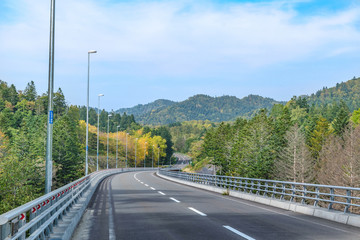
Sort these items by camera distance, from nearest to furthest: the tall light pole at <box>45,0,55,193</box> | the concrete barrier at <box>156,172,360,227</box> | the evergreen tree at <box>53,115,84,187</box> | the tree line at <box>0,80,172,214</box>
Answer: the tall light pole at <box>45,0,55,193</box> → the concrete barrier at <box>156,172,360,227</box> → the tree line at <box>0,80,172,214</box> → the evergreen tree at <box>53,115,84,187</box>

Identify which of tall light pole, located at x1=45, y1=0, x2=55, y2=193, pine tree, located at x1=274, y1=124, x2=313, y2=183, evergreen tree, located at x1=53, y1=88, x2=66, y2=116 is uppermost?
evergreen tree, located at x1=53, y1=88, x2=66, y2=116

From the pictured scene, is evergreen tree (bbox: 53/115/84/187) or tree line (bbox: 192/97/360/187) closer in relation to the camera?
tree line (bbox: 192/97/360/187)

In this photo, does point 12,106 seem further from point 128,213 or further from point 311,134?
point 128,213

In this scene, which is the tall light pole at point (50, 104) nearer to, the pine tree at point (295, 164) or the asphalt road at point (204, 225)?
the asphalt road at point (204, 225)

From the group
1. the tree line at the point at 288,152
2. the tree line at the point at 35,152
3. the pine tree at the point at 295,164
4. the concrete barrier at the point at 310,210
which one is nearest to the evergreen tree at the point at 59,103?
the tree line at the point at 35,152

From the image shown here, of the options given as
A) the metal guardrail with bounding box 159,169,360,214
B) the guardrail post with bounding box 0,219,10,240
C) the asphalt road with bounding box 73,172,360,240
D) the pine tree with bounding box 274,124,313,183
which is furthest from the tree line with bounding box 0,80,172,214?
the guardrail post with bounding box 0,219,10,240

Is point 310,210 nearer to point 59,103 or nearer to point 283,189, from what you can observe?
point 283,189

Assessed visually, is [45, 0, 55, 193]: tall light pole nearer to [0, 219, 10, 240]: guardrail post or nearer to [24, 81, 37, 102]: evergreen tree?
[0, 219, 10, 240]: guardrail post

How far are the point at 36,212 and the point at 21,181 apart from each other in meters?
61.4

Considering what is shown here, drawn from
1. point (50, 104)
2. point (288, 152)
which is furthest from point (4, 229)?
point (288, 152)

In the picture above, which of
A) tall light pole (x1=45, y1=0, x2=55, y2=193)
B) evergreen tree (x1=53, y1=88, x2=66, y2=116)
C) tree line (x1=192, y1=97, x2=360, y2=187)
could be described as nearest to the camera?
tall light pole (x1=45, y1=0, x2=55, y2=193)

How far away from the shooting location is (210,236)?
9.59 metres

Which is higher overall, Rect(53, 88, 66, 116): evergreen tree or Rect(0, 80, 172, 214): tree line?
Rect(53, 88, 66, 116): evergreen tree

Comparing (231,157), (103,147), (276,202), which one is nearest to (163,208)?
(276,202)
